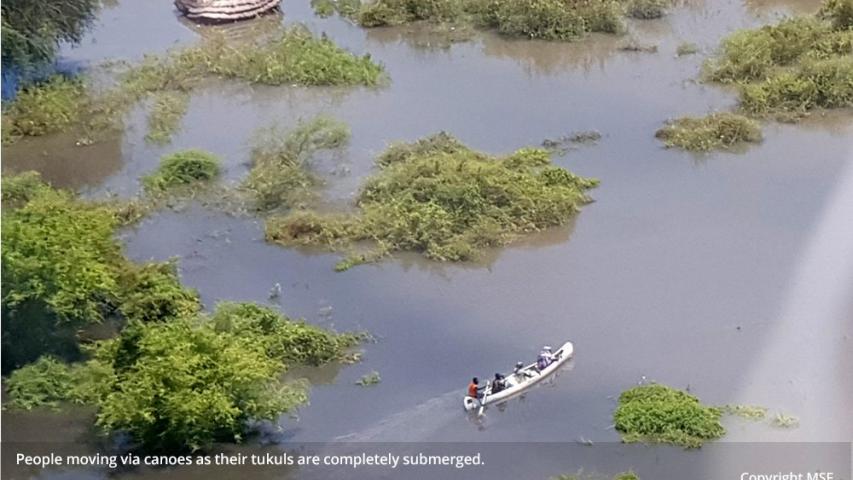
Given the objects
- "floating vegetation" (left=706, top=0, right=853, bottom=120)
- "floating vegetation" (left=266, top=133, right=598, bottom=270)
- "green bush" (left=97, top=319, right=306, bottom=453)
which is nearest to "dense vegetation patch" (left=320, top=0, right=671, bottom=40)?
"floating vegetation" (left=706, top=0, right=853, bottom=120)

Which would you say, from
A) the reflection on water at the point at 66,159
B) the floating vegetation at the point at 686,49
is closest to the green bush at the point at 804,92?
the floating vegetation at the point at 686,49

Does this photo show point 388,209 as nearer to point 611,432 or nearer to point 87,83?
point 611,432

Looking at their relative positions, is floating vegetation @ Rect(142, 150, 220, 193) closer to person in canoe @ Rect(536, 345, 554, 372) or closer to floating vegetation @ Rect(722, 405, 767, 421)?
person in canoe @ Rect(536, 345, 554, 372)

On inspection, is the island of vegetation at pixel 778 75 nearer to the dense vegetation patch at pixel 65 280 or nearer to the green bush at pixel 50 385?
the dense vegetation patch at pixel 65 280

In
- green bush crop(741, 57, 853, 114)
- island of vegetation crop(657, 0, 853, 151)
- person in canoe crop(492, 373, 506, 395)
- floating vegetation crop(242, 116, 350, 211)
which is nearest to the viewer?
person in canoe crop(492, 373, 506, 395)

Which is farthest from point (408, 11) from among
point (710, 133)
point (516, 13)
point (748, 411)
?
point (748, 411)

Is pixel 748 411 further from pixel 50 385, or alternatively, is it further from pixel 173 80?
pixel 173 80
